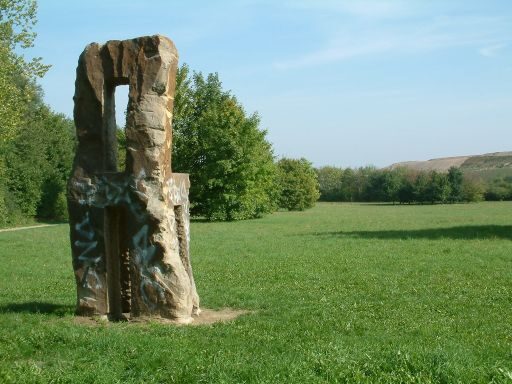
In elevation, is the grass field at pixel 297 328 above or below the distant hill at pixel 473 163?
below

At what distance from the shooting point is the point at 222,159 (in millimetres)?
46406

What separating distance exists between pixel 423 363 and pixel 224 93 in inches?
1830

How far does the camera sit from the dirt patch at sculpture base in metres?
10.4

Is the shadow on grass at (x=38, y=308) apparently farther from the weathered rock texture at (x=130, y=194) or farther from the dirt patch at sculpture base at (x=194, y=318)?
the dirt patch at sculpture base at (x=194, y=318)

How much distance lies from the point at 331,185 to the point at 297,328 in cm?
9815

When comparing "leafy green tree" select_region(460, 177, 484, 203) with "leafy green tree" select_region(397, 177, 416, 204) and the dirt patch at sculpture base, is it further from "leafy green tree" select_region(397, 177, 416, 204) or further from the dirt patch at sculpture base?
the dirt patch at sculpture base

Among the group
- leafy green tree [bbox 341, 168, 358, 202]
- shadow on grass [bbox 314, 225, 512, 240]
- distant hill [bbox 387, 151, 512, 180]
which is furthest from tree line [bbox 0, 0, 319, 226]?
distant hill [bbox 387, 151, 512, 180]

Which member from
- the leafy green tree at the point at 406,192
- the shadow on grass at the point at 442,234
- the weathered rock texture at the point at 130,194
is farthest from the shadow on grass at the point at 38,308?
the leafy green tree at the point at 406,192

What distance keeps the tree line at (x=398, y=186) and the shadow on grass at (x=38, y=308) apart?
251 feet

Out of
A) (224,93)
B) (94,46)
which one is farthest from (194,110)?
(94,46)

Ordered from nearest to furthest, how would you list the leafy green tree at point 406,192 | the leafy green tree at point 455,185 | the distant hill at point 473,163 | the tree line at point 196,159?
the tree line at point 196,159
the leafy green tree at point 455,185
the leafy green tree at point 406,192
the distant hill at point 473,163

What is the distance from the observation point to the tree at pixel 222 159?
46594 mm

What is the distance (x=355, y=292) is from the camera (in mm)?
13742

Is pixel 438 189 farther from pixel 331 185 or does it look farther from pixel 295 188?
pixel 331 185
